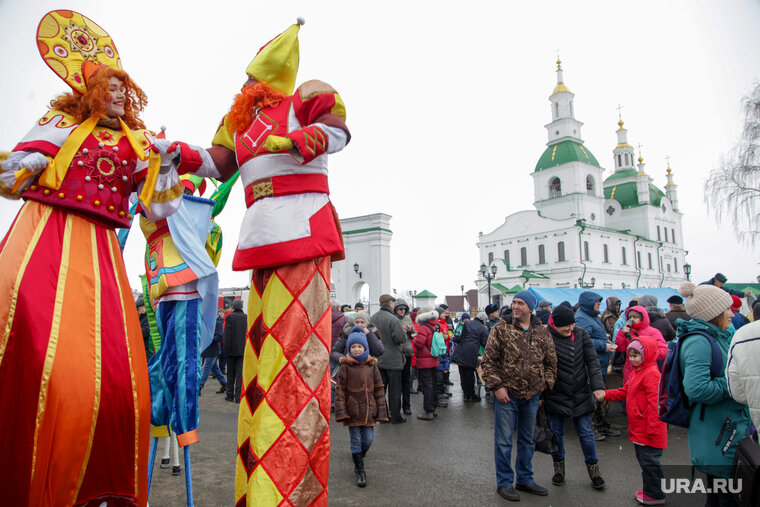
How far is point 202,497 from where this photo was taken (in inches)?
155

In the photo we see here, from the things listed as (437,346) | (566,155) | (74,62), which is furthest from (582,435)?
(566,155)

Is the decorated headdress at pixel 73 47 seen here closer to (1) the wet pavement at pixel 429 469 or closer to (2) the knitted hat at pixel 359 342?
(1) the wet pavement at pixel 429 469

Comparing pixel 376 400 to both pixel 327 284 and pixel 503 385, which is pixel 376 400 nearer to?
pixel 503 385

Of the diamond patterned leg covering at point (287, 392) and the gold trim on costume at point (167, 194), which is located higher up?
the gold trim on costume at point (167, 194)

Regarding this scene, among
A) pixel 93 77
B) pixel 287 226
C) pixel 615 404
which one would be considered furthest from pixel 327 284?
pixel 615 404

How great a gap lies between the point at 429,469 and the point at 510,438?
105 centimetres

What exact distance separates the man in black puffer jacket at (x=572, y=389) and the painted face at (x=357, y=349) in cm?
204

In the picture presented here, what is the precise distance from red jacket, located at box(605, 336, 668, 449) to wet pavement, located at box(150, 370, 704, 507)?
1.98ft

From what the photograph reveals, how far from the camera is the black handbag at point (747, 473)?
229 centimetres

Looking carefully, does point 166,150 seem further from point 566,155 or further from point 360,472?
point 566,155

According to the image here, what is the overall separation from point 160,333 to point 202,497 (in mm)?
1476

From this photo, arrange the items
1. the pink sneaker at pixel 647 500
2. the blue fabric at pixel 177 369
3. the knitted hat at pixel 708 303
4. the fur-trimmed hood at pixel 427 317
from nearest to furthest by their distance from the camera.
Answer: the blue fabric at pixel 177 369 < the knitted hat at pixel 708 303 < the pink sneaker at pixel 647 500 < the fur-trimmed hood at pixel 427 317

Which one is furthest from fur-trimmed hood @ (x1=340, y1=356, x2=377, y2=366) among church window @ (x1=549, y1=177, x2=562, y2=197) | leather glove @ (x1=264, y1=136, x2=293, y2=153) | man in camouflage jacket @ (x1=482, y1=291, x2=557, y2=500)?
church window @ (x1=549, y1=177, x2=562, y2=197)

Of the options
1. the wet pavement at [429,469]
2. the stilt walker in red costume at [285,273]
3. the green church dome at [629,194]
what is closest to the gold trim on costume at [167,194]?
the stilt walker in red costume at [285,273]
